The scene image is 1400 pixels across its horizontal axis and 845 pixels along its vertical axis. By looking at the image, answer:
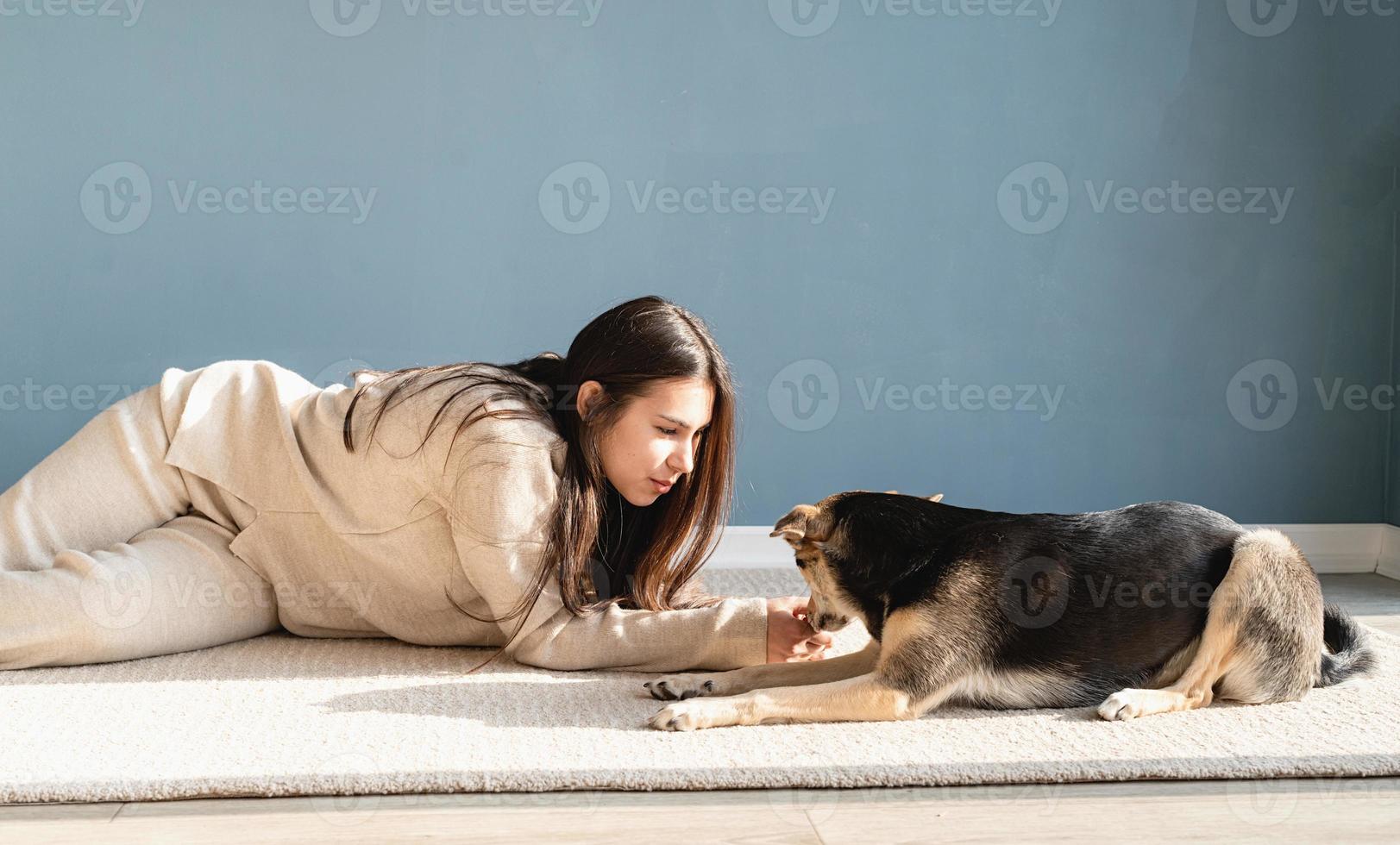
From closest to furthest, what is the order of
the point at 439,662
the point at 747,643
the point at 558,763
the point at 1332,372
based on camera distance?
1. the point at 558,763
2. the point at 747,643
3. the point at 439,662
4. the point at 1332,372

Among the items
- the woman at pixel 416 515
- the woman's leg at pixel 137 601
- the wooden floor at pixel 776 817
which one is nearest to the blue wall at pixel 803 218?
the woman at pixel 416 515

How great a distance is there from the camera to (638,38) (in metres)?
3.15

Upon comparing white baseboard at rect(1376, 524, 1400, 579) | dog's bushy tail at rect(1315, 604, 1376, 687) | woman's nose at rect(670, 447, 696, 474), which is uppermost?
woman's nose at rect(670, 447, 696, 474)

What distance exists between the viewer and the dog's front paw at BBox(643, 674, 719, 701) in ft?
6.14

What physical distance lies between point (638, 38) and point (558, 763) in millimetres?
2143

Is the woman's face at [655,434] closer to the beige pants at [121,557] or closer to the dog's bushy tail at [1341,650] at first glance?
the beige pants at [121,557]

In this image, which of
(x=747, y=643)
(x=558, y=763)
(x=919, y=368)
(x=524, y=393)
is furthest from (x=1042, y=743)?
(x=919, y=368)

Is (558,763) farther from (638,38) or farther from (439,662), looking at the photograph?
(638,38)

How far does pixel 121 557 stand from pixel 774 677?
1133 mm

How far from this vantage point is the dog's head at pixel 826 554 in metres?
1.84

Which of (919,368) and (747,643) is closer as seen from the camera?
(747,643)

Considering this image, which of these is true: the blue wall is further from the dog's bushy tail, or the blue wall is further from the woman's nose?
the dog's bushy tail

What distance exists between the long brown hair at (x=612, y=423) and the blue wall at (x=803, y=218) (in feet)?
3.22

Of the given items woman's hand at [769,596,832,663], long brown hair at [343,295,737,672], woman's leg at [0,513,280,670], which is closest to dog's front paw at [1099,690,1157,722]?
woman's hand at [769,596,832,663]
